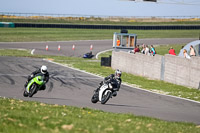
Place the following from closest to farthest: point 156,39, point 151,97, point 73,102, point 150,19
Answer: point 73,102 → point 151,97 → point 156,39 → point 150,19

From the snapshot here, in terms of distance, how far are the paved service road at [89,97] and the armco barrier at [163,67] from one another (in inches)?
125

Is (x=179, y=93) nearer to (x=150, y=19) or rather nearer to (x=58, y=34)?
(x=58, y=34)

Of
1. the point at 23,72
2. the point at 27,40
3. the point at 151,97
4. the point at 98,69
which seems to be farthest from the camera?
the point at 27,40

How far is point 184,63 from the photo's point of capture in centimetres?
2333

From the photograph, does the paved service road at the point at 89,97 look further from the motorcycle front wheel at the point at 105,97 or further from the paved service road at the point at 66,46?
the paved service road at the point at 66,46

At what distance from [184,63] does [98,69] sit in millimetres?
8963

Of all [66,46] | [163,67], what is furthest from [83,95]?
[66,46]

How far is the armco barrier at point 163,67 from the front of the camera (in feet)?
74.0

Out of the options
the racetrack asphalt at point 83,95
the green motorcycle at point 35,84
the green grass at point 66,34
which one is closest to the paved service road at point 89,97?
the racetrack asphalt at point 83,95

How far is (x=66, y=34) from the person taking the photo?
67562mm

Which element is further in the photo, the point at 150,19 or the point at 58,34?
the point at 150,19

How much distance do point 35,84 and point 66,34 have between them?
166ft

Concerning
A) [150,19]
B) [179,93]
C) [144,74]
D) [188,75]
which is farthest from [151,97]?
[150,19]

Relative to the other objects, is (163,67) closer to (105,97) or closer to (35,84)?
(105,97)
